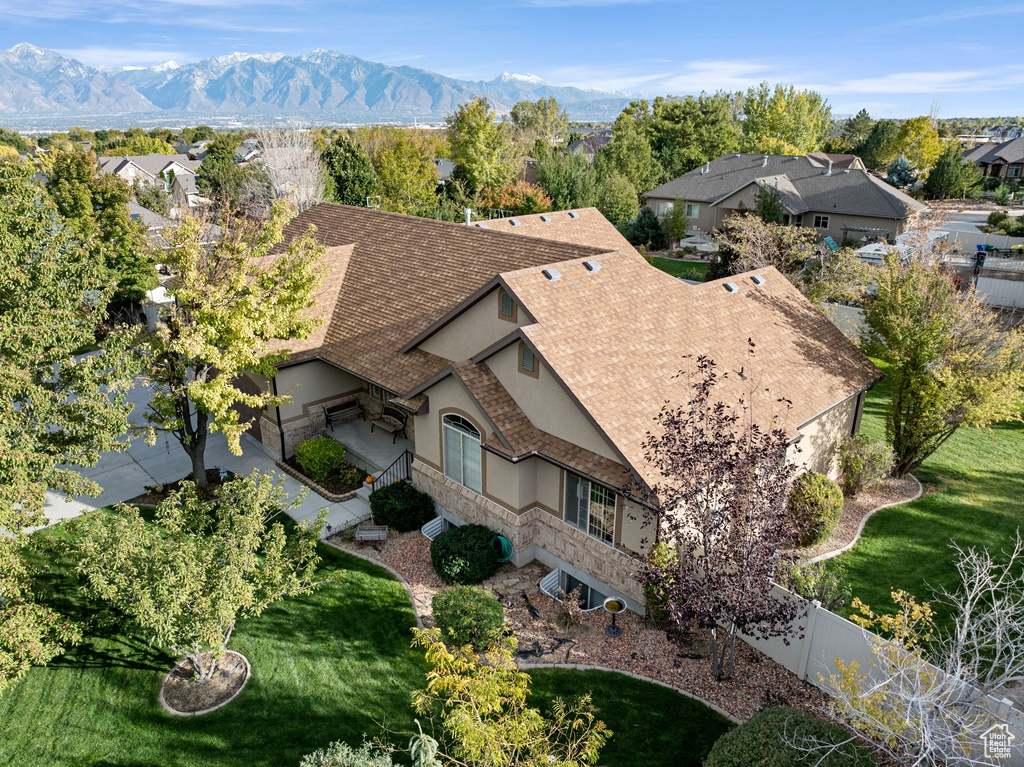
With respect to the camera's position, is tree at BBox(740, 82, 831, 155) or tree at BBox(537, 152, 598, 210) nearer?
tree at BBox(537, 152, 598, 210)

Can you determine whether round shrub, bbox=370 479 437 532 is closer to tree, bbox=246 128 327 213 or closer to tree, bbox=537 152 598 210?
tree, bbox=537 152 598 210

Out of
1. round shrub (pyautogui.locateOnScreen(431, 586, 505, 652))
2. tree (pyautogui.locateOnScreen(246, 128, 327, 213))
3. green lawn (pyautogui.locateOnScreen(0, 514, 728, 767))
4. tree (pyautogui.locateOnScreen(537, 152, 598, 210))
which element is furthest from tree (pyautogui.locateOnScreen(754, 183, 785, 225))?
green lawn (pyautogui.locateOnScreen(0, 514, 728, 767))

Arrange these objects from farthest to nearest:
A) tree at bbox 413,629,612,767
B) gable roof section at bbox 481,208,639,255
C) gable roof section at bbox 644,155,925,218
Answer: gable roof section at bbox 644,155,925,218
gable roof section at bbox 481,208,639,255
tree at bbox 413,629,612,767

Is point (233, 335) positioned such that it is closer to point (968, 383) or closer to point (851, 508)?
point (851, 508)

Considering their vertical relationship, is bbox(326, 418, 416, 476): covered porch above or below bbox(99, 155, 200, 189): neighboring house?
below

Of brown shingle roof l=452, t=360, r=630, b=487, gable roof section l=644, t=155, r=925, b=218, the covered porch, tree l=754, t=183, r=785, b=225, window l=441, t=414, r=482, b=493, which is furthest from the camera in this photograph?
gable roof section l=644, t=155, r=925, b=218
